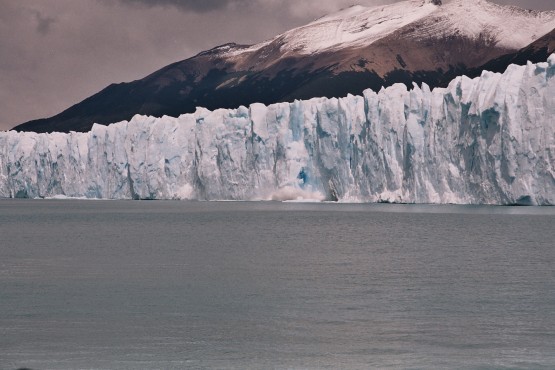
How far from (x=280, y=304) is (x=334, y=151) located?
2144 inches

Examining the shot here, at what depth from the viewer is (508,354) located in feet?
47.3

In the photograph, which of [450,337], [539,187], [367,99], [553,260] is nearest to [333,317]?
[450,337]

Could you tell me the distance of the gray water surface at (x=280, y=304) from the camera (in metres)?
14.5

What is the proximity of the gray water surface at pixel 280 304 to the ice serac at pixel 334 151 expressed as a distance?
62.4ft

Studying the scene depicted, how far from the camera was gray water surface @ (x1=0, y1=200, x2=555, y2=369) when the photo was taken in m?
14.5

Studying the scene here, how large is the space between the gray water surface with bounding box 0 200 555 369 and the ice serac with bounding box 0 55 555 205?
1903cm

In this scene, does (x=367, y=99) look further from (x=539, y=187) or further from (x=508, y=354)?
(x=508, y=354)

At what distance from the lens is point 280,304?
19844 mm

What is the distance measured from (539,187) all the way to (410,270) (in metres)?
31.6

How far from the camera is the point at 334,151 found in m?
73.8

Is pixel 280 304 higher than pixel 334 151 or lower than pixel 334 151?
lower

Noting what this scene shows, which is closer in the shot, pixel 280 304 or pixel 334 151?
pixel 280 304

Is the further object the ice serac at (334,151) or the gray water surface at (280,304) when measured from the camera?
the ice serac at (334,151)

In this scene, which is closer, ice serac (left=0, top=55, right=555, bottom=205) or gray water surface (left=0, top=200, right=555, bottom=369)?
gray water surface (left=0, top=200, right=555, bottom=369)
